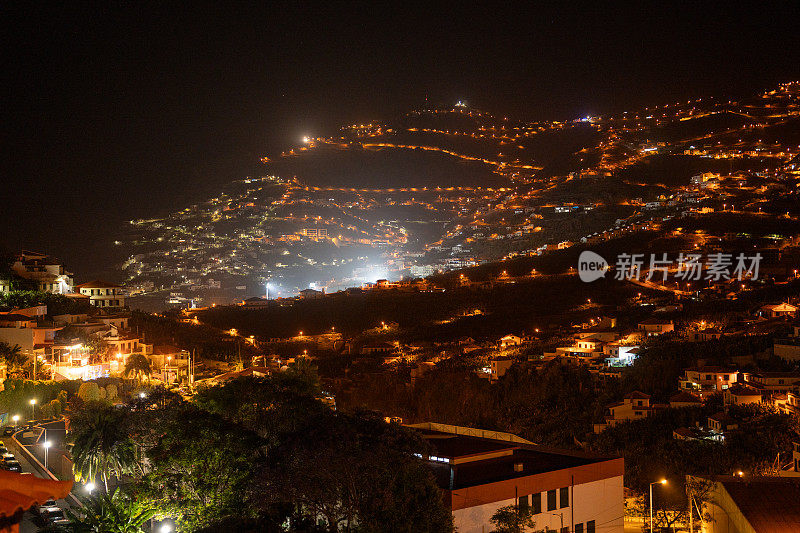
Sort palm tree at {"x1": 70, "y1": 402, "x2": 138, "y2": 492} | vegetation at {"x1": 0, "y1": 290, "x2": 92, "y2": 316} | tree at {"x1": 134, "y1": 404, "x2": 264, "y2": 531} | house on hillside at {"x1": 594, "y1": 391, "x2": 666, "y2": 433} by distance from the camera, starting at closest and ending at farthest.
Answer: tree at {"x1": 134, "y1": 404, "x2": 264, "y2": 531}, palm tree at {"x1": 70, "y1": 402, "x2": 138, "y2": 492}, house on hillside at {"x1": 594, "y1": 391, "x2": 666, "y2": 433}, vegetation at {"x1": 0, "y1": 290, "x2": 92, "y2": 316}

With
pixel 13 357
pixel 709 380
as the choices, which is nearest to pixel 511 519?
pixel 13 357

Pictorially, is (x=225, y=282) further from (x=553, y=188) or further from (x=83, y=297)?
(x=553, y=188)

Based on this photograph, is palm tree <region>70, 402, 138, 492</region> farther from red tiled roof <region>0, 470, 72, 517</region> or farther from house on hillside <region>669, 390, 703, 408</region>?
house on hillside <region>669, 390, 703, 408</region>

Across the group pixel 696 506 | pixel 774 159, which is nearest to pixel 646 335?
pixel 696 506

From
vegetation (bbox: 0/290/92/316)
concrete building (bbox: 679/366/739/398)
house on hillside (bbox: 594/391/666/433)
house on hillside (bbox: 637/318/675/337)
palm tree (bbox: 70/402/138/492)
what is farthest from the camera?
house on hillside (bbox: 637/318/675/337)

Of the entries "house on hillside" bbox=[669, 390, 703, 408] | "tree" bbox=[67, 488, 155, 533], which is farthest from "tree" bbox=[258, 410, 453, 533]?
"house on hillside" bbox=[669, 390, 703, 408]

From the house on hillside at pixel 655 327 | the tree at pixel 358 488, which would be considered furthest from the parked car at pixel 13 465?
the house on hillside at pixel 655 327
